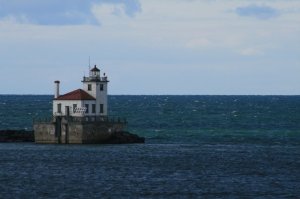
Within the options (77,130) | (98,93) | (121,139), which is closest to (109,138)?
(121,139)

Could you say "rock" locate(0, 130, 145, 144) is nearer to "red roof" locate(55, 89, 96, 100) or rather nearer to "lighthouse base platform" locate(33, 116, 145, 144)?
"lighthouse base platform" locate(33, 116, 145, 144)

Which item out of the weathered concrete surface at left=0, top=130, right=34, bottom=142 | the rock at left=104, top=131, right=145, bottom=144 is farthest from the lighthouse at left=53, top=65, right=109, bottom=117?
the weathered concrete surface at left=0, top=130, right=34, bottom=142

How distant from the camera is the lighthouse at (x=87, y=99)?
9588 cm

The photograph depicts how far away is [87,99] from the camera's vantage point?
96188 mm

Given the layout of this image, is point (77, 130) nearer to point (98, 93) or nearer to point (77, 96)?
point (77, 96)

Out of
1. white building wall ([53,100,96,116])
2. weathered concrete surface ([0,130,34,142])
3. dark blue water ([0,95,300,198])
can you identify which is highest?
white building wall ([53,100,96,116])

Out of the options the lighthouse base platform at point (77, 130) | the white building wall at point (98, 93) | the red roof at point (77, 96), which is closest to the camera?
the lighthouse base platform at point (77, 130)

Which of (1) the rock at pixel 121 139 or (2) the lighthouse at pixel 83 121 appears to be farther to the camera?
(1) the rock at pixel 121 139

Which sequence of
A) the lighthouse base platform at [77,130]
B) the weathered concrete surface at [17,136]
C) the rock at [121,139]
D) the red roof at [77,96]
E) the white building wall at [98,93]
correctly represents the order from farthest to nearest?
1. the weathered concrete surface at [17,136]
2. the rock at [121,139]
3. the white building wall at [98,93]
4. the red roof at [77,96]
5. the lighthouse base platform at [77,130]

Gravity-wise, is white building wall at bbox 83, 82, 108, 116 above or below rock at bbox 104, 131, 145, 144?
above

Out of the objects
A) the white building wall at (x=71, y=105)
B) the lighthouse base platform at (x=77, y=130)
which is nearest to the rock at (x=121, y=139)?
the lighthouse base platform at (x=77, y=130)

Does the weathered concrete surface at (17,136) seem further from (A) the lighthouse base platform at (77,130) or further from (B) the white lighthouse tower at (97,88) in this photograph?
(B) the white lighthouse tower at (97,88)

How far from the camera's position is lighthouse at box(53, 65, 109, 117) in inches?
3775

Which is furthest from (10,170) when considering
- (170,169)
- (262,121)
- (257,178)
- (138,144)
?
(262,121)
